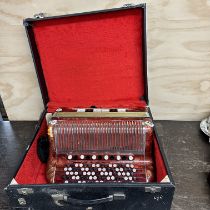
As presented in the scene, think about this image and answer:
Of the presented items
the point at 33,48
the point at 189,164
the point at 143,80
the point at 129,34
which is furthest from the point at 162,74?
the point at 33,48

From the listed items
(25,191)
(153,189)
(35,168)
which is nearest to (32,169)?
(35,168)

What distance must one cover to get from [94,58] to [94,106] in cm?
23

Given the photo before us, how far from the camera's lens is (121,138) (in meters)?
1.06

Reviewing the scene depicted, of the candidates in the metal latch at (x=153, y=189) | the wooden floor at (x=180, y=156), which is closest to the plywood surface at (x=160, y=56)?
the wooden floor at (x=180, y=156)

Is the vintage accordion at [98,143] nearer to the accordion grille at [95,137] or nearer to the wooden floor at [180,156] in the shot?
the accordion grille at [95,137]

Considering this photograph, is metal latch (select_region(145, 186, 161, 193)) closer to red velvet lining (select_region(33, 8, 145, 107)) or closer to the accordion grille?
the accordion grille

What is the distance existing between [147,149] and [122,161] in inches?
4.5

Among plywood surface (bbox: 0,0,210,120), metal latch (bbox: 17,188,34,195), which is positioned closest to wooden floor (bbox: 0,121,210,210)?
plywood surface (bbox: 0,0,210,120)

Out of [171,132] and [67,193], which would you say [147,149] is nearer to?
[171,132]

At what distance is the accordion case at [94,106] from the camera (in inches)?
39.2

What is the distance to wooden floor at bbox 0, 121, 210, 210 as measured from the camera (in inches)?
37.7

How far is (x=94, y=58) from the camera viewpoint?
1.09 m

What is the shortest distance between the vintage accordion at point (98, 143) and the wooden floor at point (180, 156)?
15cm

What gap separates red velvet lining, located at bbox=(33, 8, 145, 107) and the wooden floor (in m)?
0.26
